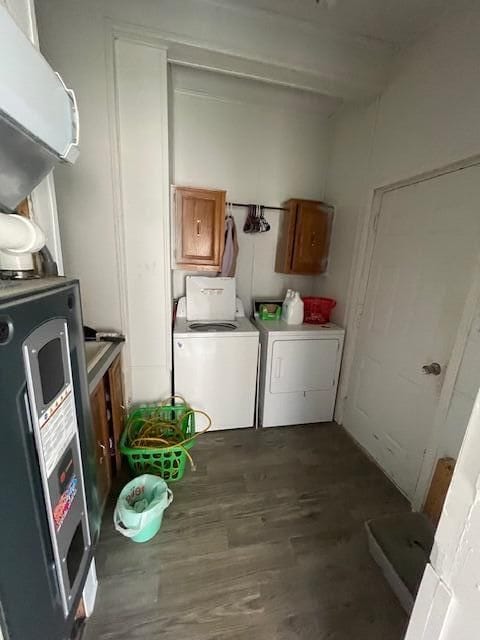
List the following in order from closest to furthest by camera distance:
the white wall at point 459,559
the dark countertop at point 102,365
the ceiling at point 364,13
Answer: the white wall at point 459,559, the dark countertop at point 102,365, the ceiling at point 364,13

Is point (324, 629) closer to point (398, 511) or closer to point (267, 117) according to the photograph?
point (398, 511)

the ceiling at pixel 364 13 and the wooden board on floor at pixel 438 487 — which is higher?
the ceiling at pixel 364 13

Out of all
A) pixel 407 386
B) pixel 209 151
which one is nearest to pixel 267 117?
pixel 209 151

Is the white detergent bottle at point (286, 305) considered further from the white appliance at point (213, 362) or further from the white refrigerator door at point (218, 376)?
the white refrigerator door at point (218, 376)

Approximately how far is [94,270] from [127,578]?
171cm

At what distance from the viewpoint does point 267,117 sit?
234 cm

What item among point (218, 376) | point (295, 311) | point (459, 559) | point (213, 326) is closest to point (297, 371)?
point (295, 311)

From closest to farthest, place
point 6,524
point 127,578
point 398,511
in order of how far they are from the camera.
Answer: point 6,524, point 127,578, point 398,511

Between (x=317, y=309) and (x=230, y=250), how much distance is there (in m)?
0.98

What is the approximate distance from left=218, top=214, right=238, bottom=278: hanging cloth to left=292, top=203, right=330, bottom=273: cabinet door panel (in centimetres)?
56

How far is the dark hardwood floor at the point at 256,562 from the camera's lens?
1.08 m

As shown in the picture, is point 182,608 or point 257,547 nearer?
point 182,608

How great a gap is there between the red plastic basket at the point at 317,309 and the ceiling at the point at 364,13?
5.87ft

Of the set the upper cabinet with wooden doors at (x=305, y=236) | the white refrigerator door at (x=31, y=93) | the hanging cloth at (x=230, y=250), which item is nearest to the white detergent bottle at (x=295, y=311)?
the upper cabinet with wooden doors at (x=305, y=236)
